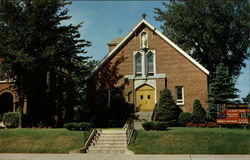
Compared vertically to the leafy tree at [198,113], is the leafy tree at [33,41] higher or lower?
higher

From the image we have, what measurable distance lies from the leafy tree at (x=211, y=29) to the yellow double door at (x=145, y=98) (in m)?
9.54

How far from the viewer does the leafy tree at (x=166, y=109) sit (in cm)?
2402

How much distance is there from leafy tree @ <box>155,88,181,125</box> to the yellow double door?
2.30 metres

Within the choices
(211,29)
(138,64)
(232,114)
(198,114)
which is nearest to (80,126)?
(138,64)

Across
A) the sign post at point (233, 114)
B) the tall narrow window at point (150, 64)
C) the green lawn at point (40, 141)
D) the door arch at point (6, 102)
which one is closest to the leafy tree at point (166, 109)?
the tall narrow window at point (150, 64)

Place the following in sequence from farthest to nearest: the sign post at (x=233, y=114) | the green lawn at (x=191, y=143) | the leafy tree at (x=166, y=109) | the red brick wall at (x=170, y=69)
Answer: the red brick wall at (x=170, y=69) → the leafy tree at (x=166, y=109) → the sign post at (x=233, y=114) → the green lawn at (x=191, y=143)

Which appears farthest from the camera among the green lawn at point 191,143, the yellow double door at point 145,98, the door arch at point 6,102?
the door arch at point 6,102

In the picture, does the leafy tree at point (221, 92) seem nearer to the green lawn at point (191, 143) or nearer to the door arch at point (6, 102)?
the green lawn at point (191, 143)

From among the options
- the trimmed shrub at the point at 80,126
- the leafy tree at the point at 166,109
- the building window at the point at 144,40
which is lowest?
the trimmed shrub at the point at 80,126

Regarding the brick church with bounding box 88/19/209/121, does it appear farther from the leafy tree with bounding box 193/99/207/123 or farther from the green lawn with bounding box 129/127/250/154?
the green lawn with bounding box 129/127/250/154

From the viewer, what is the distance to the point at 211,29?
33.4 m

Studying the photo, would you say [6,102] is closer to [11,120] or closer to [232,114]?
[11,120]

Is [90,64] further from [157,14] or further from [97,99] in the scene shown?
[97,99]

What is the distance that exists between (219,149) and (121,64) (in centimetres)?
1532
